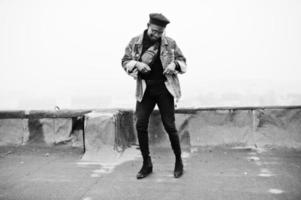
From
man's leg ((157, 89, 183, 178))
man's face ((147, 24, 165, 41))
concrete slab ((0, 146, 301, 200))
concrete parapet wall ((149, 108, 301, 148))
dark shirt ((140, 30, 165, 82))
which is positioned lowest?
concrete slab ((0, 146, 301, 200))

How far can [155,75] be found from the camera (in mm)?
3539

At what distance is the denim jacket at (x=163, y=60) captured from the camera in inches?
137

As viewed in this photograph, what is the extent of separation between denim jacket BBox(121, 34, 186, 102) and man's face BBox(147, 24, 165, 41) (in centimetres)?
11

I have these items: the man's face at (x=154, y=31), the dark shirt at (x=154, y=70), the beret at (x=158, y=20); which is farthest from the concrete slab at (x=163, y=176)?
the beret at (x=158, y=20)

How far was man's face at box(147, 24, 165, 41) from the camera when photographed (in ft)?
10.9

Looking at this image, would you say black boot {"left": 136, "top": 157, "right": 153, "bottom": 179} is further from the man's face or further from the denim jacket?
the man's face

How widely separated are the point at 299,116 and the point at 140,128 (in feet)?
8.72

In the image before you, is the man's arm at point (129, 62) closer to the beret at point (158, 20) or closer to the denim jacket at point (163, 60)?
the denim jacket at point (163, 60)

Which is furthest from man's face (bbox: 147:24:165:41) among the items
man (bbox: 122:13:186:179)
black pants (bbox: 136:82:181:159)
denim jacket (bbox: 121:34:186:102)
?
black pants (bbox: 136:82:181:159)

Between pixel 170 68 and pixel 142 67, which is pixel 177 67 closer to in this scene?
pixel 170 68

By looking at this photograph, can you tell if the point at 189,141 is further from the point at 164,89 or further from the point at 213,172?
the point at 164,89

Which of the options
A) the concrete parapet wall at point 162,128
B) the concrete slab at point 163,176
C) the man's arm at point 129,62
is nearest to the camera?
the concrete slab at point 163,176

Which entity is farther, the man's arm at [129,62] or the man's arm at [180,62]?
the man's arm at [180,62]

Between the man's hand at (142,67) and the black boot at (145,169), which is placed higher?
the man's hand at (142,67)
